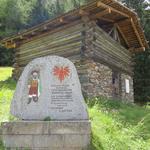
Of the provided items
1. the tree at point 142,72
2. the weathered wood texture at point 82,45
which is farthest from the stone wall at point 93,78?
the tree at point 142,72

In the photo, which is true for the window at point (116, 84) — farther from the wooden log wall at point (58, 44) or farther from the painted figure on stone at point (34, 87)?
the painted figure on stone at point (34, 87)

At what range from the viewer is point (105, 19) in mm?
18125

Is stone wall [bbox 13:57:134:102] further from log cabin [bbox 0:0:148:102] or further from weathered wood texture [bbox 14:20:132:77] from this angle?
weathered wood texture [bbox 14:20:132:77]

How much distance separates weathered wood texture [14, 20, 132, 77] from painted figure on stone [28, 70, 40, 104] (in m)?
8.69

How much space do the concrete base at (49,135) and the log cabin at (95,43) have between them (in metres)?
8.48

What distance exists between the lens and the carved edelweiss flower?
7760 millimetres

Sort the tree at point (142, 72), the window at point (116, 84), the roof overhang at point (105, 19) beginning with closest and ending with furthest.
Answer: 1. the roof overhang at point (105, 19)
2. the window at point (116, 84)
3. the tree at point (142, 72)

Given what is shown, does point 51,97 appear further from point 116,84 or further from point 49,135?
point 116,84

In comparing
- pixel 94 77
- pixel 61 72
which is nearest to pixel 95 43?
pixel 94 77

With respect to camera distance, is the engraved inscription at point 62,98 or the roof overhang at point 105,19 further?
the roof overhang at point 105,19

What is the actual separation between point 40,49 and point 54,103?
1189 cm

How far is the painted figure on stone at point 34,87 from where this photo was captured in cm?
770

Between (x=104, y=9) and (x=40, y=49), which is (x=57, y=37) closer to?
(x=40, y=49)

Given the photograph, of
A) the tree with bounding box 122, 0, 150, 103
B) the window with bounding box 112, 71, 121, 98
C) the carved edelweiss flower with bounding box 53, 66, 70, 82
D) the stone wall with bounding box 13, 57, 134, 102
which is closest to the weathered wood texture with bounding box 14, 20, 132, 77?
the stone wall with bounding box 13, 57, 134, 102
